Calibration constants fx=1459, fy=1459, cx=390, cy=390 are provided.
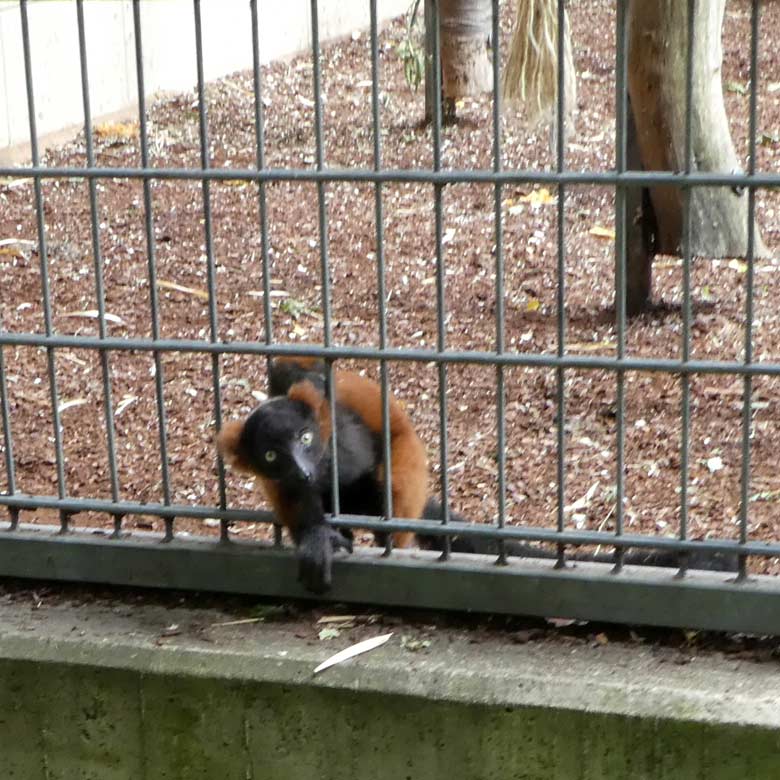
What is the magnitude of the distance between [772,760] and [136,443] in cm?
305

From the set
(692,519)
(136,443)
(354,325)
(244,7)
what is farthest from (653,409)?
(244,7)

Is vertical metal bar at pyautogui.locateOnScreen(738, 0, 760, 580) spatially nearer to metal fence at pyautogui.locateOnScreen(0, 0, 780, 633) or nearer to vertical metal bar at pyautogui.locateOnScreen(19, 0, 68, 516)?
metal fence at pyautogui.locateOnScreen(0, 0, 780, 633)

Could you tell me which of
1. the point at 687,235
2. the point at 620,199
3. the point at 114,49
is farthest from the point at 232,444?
the point at 114,49

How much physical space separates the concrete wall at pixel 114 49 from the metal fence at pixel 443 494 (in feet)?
16.9

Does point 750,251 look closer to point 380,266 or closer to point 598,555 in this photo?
point 380,266

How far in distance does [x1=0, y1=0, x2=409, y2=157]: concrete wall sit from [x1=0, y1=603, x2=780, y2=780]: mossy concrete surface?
5490 millimetres

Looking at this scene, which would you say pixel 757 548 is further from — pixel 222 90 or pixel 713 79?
pixel 222 90

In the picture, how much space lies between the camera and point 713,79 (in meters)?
6.40

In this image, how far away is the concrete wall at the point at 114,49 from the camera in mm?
8938

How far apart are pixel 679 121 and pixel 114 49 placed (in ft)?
16.1

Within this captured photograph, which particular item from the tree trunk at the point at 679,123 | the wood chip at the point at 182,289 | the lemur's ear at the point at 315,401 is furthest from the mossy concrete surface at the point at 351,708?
the wood chip at the point at 182,289

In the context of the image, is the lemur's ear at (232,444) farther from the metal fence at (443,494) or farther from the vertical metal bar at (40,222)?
the vertical metal bar at (40,222)

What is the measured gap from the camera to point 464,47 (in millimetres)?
9789

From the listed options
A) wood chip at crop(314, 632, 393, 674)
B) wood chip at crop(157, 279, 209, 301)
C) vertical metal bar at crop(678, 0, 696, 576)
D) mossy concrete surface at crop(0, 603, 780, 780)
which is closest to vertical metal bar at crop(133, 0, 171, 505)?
mossy concrete surface at crop(0, 603, 780, 780)
